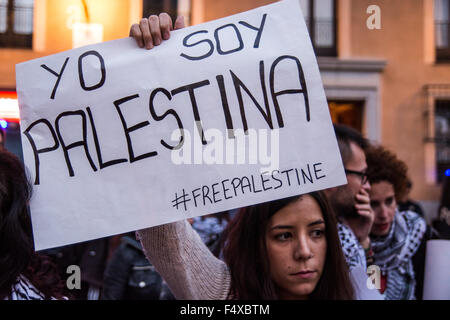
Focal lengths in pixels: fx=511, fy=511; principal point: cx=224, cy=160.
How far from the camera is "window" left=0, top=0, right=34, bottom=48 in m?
5.47

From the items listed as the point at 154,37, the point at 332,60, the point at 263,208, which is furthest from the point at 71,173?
the point at 332,60

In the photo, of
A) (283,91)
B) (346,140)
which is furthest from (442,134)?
(283,91)

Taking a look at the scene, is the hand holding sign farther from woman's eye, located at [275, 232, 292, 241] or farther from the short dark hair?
the short dark hair

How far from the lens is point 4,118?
5.21 feet

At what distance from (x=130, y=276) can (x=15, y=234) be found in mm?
1561

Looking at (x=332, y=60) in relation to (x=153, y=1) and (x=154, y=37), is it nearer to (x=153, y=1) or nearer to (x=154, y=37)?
(x=153, y=1)

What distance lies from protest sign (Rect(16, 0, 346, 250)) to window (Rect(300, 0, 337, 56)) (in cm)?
537

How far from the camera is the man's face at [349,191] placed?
1765 mm

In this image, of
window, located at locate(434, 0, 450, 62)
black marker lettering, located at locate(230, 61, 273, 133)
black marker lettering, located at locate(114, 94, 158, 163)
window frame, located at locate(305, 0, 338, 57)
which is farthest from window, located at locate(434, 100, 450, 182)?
black marker lettering, located at locate(114, 94, 158, 163)

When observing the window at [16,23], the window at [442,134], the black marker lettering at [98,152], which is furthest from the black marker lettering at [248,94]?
the window at [442,134]

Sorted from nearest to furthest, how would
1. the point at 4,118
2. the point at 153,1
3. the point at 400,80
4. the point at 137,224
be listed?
1. the point at 137,224
2. the point at 4,118
3. the point at 153,1
4. the point at 400,80

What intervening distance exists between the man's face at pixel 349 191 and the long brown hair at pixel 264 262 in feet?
1.15

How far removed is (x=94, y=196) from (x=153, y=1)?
5.07 meters

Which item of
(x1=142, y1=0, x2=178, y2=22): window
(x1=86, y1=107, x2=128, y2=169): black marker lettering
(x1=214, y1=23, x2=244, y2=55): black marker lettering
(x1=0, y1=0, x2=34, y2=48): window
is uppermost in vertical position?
(x1=142, y1=0, x2=178, y2=22): window
